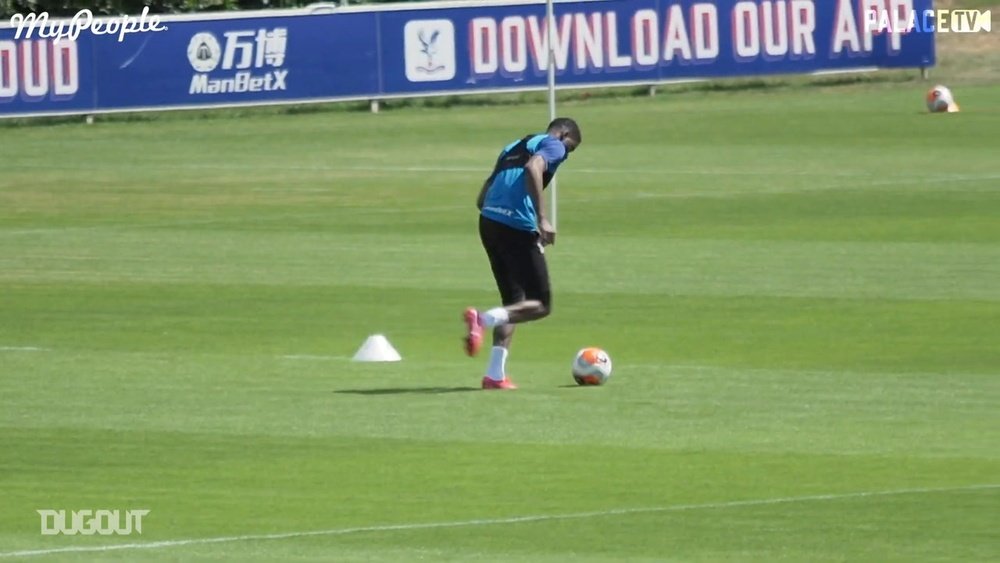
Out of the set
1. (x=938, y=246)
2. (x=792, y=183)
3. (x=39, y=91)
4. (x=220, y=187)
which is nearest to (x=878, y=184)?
(x=792, y=183)

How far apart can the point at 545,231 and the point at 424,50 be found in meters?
Result: 25.0

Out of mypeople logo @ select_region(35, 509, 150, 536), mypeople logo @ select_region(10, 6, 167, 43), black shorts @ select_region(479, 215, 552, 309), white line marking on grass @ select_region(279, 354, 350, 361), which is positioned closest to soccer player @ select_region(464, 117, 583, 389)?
black shorts @ select_region(479, 215, 552, 309)

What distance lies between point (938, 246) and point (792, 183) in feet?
21.1

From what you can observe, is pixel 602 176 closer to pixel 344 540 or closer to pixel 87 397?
pixel 87 397

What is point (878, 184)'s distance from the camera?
3020cm

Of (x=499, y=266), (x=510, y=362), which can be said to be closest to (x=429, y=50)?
(x=510, y=362)

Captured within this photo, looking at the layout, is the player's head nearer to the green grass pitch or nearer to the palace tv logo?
the green grass pitch

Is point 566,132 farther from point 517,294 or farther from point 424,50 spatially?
point 424,50

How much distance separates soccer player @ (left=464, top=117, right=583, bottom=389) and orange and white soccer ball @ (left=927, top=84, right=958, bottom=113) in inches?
924

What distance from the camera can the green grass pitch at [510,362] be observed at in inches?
474

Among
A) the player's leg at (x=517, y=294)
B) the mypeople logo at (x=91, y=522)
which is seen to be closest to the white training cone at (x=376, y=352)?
the player's leg at (x=517, y=294)

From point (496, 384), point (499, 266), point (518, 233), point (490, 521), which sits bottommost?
point (490, 521)

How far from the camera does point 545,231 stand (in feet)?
52.4

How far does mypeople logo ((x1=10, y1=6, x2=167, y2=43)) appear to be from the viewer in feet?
123
